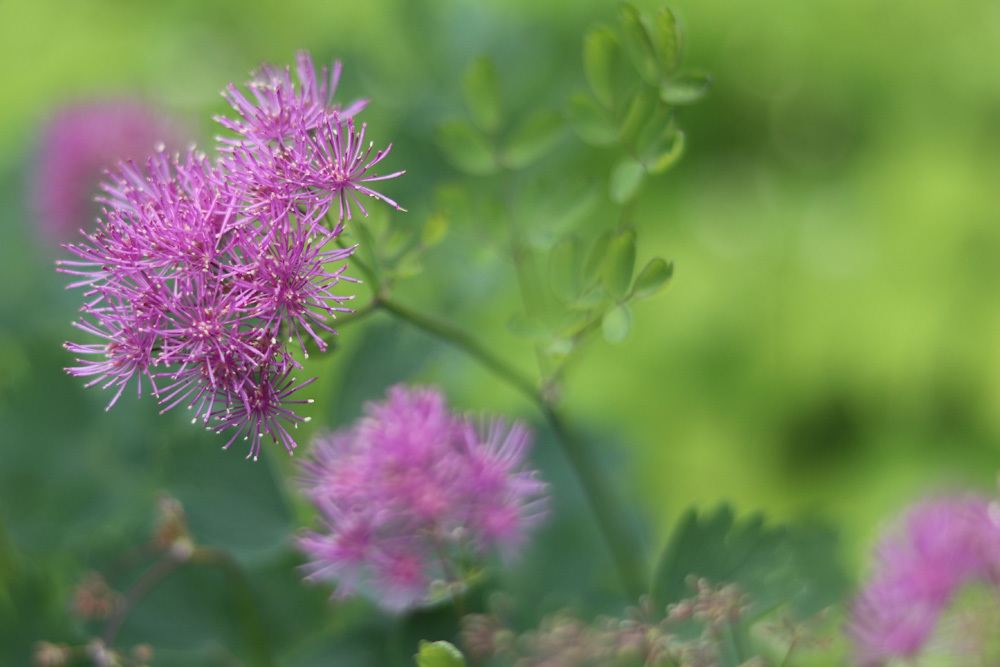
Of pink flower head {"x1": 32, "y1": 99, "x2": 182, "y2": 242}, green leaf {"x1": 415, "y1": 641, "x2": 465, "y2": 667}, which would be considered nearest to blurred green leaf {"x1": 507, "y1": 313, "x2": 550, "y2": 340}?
green leaf {"x1": 415, "y1": 641, "x2": 465, "y2": 667}

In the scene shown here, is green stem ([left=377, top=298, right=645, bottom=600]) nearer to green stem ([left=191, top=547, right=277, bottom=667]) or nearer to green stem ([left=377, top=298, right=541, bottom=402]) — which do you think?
green stem ([left=377, top=298, right=541, bottom=402])

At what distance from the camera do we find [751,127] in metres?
1.46

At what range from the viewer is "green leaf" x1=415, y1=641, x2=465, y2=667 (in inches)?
12.7

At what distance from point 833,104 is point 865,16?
12 centimetres

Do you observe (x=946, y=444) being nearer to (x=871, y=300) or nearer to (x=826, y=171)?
(x=871, y=300)

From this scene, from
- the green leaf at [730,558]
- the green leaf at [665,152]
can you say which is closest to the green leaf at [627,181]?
the green leaf at [665,152]

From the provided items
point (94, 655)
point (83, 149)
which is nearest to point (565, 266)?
point (94, 655)

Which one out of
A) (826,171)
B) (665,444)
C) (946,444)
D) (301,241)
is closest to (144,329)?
(301,241)

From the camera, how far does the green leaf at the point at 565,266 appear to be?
0.42 meters

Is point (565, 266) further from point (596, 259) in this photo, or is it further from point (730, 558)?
point (730, 558)

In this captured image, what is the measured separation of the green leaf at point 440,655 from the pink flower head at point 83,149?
0.50 meters

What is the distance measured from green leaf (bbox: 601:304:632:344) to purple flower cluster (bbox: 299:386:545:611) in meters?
0.06

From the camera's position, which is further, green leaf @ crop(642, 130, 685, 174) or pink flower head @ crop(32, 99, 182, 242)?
pink flower head @ crop(32, 99, 182, 242)

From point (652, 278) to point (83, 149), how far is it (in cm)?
54
